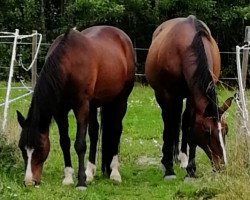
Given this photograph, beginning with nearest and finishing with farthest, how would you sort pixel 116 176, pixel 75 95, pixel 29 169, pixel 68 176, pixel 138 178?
pixel 29 169, pixel 75 95, pixel 68 176, pixel 116 176, pixel 138 178

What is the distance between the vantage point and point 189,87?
774cm

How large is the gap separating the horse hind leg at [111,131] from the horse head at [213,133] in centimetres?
156

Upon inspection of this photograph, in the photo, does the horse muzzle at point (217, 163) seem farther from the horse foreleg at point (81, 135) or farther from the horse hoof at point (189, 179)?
the horse foreleg at point (81, 135)

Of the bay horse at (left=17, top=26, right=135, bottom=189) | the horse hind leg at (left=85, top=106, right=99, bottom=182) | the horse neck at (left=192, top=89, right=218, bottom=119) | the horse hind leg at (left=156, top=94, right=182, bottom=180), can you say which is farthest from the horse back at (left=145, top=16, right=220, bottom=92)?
the horse hind leg at (left=85, top=106, right=99, bottom=182)

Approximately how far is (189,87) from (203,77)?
0.27 meters

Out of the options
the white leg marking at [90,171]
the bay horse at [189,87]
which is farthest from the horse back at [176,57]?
the white leg marking at [90,171]

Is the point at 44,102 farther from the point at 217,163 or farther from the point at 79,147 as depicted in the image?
the point at 217,163

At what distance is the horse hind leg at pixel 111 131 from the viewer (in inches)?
338

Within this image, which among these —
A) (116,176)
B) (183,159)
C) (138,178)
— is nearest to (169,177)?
(138,178)

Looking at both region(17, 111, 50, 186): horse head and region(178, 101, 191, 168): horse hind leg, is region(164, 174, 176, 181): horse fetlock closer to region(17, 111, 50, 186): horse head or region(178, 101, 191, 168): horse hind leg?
region(178, 101, 191, 168): horse hind leg

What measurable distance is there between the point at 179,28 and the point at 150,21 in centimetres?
1244

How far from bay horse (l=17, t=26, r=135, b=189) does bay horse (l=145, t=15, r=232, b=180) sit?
23.4 inches

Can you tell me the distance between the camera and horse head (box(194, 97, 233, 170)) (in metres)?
7.24

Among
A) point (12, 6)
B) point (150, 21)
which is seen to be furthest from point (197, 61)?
point (12, 6)
